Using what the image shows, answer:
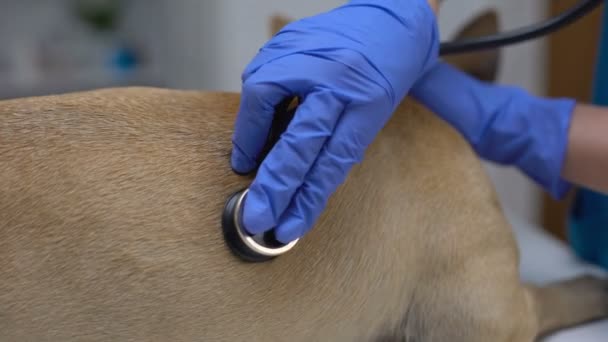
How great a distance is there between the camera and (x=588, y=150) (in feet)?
3.03

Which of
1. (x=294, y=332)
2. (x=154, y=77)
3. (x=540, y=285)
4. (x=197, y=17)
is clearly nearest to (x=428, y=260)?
(x=294, y=332)

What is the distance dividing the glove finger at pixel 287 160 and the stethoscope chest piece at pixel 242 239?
0.01 m

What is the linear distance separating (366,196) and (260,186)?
19cm

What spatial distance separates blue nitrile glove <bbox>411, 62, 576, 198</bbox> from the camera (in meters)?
0.96

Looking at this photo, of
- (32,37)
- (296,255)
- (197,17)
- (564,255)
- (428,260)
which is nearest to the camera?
(296,255)

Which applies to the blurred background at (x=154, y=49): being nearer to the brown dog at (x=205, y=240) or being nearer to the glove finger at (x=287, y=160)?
the brown dog at (x=205, y=240)

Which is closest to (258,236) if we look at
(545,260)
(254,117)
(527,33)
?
(254,117)

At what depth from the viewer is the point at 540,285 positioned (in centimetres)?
108

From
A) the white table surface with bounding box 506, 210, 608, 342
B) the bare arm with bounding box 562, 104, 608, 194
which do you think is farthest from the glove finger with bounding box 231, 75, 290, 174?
the white table surface with bounding box 506, 210, 608, 342

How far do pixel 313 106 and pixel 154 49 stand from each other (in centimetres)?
163

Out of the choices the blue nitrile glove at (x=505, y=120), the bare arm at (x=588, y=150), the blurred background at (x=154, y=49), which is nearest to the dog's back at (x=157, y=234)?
the blue nitrile glove at (x=505, y=120)

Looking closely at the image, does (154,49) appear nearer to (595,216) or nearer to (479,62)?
(479,62)

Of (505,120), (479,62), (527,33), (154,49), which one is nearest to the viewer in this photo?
(527,33)

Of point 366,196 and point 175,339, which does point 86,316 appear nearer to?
point 175,339
